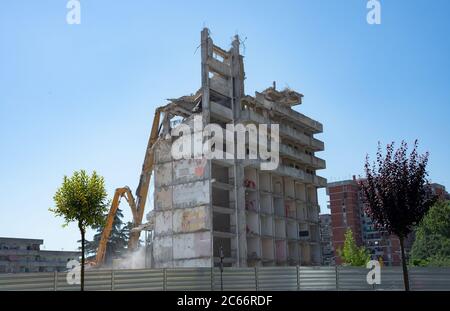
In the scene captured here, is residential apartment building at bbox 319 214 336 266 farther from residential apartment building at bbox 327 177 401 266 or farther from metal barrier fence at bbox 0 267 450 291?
metal barrier fence at bbox 0 267 450 291

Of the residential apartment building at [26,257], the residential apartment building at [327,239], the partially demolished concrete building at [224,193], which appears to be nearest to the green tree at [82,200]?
the partially demolished concrete building at [224,193]

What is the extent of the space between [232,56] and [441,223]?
58.2 m

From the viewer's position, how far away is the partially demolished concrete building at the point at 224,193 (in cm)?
5941

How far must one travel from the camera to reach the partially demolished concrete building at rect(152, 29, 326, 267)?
5941 cm

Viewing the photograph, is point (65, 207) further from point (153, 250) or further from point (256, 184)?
point (256, 184)

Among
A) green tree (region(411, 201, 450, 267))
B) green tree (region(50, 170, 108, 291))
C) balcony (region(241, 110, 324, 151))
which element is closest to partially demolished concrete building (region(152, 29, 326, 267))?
balcony (region(241, 110, 324, 151))

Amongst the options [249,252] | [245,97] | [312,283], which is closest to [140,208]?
[249,252]

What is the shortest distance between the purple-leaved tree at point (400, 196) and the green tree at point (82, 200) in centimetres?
1494

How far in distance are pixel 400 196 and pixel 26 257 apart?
3994 inches

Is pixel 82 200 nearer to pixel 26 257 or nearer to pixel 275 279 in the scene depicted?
pixel 275 279

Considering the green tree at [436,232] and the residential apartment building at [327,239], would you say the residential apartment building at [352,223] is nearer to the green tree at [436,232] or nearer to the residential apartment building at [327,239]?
the residential apartment building at [327,239]

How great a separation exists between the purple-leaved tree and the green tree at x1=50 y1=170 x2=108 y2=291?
14944 mm

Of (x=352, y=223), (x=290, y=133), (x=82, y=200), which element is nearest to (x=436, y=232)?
(x=290, y=133)

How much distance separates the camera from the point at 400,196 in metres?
28.4
